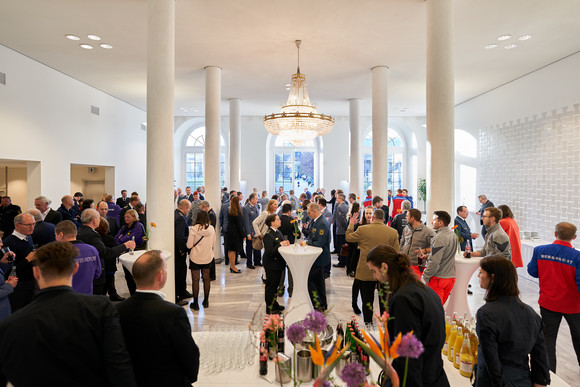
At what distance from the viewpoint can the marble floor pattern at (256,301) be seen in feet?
13.4

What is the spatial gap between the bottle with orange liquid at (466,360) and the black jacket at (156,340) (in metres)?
1.98

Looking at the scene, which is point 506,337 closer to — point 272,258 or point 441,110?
Result: point 272,258

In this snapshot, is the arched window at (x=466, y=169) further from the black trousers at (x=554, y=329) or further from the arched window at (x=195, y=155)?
the arched window at (x=195, y=155)

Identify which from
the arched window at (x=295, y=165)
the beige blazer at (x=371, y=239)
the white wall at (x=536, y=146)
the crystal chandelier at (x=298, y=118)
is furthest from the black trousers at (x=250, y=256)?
the arched window at (x=295, y=165)

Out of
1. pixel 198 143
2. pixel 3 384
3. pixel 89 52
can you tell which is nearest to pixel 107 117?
pixel 89 52

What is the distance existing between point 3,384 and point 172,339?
0.94 metres

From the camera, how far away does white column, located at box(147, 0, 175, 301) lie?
4.84 m

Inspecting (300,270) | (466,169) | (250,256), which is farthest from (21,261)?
(466,169)

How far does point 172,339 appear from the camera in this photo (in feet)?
5.66

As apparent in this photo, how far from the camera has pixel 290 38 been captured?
6.97 meters

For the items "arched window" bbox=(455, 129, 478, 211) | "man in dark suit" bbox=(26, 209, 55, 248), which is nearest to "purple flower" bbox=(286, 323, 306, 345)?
"man in dark suit" bbox=(26, 209, 55, 248)

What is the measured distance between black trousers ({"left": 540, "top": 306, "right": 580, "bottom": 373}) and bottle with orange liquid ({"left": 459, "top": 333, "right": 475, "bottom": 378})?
1.37 metres

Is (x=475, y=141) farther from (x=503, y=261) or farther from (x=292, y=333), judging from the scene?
(x=292, y=333)

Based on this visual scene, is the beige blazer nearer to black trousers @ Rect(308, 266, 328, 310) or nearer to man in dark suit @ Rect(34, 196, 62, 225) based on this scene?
black trousers @ Rect(308, 266, 328, 310)
